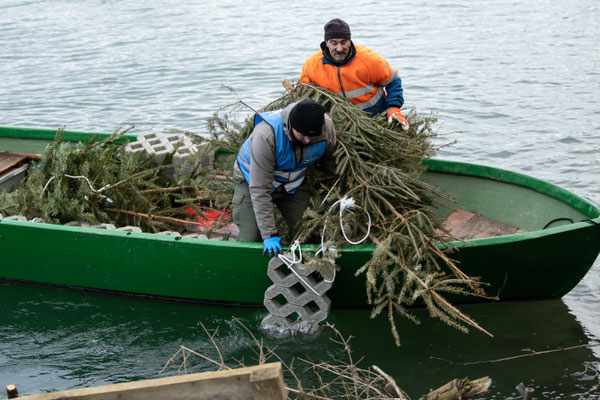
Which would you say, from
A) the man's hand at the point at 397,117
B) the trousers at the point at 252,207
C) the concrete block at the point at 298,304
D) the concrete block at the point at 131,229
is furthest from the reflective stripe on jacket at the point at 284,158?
the concrete block at the point at 131,229

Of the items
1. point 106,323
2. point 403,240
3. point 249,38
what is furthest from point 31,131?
point 249,38

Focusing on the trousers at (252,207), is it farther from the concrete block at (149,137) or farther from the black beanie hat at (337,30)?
the concrete block at (149,137)

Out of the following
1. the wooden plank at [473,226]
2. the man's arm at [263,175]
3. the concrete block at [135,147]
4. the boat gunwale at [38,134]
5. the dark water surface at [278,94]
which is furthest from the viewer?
the boat gunwale at [38,134]

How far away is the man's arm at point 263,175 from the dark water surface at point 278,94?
43.2 inches

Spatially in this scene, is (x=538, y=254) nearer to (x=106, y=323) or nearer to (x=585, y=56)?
(x=106, y=323)

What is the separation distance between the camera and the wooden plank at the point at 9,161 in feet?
24.1

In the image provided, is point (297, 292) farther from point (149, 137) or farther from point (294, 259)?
point (149, 137)

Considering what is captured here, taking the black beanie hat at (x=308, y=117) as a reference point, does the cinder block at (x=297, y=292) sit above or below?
below

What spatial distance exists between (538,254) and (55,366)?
3848 millimetres

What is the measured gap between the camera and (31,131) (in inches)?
312

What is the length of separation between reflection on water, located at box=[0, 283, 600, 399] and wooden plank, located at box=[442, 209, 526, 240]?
Result: 0.63m

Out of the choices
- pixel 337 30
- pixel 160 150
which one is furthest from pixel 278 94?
pixel 337 30

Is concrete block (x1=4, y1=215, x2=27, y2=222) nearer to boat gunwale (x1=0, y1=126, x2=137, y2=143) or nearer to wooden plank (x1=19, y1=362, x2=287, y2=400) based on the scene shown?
boat gunwale (x1=0, y1=126, x2=137, y2=143)

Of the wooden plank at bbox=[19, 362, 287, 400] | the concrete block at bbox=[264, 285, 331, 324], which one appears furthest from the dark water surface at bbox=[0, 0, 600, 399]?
the wooden plank at bbox=[19, 362, 287, 400]
